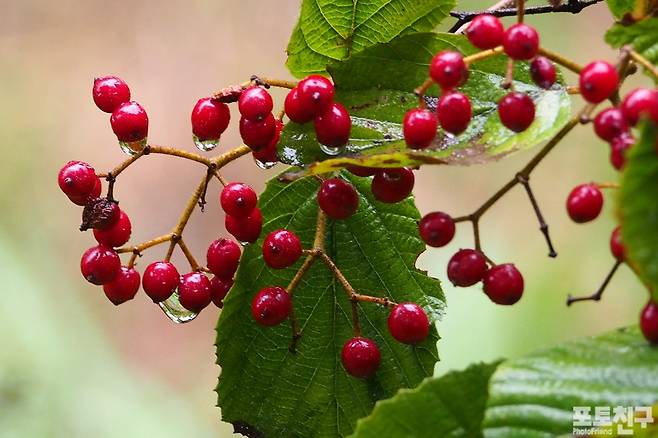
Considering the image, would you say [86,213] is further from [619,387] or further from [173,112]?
[173,112]

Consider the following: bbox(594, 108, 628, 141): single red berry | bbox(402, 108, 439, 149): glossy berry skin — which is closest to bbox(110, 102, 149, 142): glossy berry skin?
bbox(402, 108, 439, 149): glossy berry skin

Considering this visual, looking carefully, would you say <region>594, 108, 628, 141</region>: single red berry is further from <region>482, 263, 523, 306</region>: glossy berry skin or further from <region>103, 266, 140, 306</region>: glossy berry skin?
<region>103, 266, 140, 306</region>: glossy berry skin

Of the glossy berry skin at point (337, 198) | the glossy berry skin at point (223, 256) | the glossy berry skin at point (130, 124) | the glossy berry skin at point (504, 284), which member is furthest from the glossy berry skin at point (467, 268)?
the glossy berry skin at point (130, 124)

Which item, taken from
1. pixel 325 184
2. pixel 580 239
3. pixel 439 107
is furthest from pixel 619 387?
pixel 580 239

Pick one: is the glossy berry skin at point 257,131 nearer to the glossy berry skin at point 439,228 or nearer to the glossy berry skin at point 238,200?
the glossy berry skin at point 238,200

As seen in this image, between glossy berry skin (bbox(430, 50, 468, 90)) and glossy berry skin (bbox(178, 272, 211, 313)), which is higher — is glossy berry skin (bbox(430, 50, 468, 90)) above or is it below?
below
